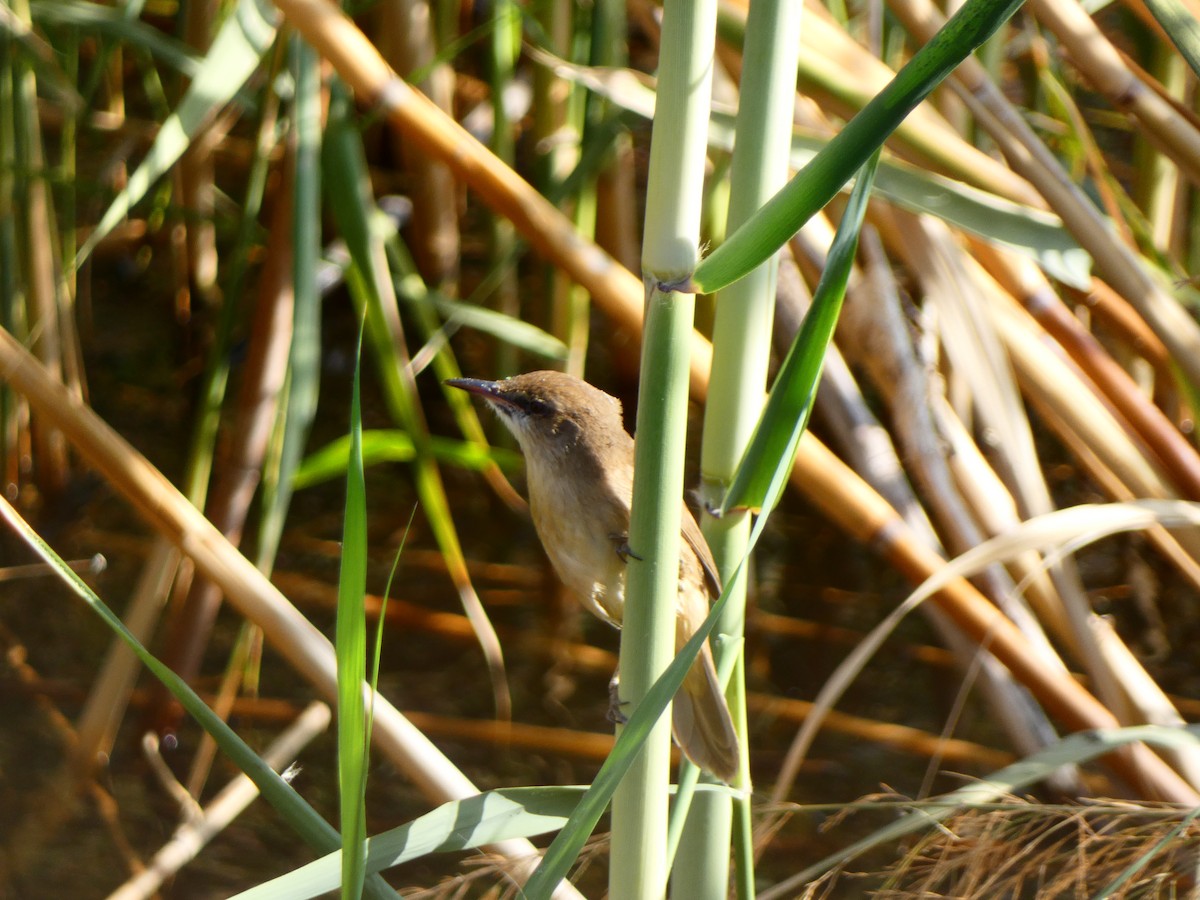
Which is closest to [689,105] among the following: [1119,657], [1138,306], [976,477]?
[1138,306]

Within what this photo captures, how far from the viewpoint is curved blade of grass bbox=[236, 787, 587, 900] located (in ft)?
2.67

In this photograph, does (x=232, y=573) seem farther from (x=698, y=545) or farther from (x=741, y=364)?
(x=741, y=364)

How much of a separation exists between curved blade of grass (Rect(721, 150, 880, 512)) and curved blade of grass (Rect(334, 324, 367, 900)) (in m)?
0.27

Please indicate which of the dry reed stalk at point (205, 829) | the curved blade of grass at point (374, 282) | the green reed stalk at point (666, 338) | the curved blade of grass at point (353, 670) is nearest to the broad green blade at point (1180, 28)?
the green reed stalk at point (666, 338)

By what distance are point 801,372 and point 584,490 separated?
0.57m

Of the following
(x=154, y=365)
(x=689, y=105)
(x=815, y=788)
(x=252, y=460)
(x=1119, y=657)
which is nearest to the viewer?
(x=689, y=105)

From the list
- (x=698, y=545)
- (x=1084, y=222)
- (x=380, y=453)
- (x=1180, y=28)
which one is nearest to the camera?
(x=1180, y=28)

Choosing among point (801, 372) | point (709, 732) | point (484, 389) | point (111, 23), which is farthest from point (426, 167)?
point (801, 372)

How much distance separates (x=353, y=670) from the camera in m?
0.75

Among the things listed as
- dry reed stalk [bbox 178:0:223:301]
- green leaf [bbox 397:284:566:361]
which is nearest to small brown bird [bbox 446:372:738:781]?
green leaf [bbox 397:284:566:361]

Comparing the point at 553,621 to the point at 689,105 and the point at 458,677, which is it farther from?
the point at 689,105

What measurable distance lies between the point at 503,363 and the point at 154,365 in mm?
943

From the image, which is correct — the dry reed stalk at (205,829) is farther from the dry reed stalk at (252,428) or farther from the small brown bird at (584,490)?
the small brown bird at (584,490)

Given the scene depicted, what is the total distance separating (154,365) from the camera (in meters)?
2.88
